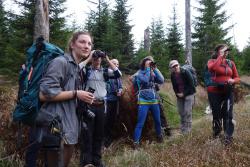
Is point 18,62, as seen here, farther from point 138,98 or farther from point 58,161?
point 58,161

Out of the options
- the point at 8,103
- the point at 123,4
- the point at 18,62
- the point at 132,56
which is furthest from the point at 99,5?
the point at 8,103

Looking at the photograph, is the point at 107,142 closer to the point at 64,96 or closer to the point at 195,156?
the point at 195,156

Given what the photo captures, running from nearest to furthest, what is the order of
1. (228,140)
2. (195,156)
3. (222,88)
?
(195,156)
(228,140)
(222,88)

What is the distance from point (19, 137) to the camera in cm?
459

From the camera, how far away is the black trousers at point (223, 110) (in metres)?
6.07

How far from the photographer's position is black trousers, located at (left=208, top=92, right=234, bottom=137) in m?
6.07

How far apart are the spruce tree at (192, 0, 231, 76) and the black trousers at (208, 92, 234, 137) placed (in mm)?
15817

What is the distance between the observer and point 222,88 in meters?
6.20

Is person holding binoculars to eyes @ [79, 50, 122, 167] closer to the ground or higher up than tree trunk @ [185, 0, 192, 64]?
closer to the ground

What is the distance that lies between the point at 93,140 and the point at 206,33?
18.6 m

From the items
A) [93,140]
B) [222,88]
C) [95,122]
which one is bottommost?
[93,140]

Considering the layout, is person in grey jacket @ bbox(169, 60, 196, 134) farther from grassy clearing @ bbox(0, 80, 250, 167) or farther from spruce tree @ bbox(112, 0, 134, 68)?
spruce tree @ bbox(112, 0, 134, 68)

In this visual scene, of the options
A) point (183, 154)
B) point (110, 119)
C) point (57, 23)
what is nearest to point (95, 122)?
point (183, 154)

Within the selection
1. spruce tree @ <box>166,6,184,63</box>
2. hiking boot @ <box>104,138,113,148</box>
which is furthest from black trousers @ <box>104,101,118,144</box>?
spruce tree @ <box>166,6,184,63</box>
